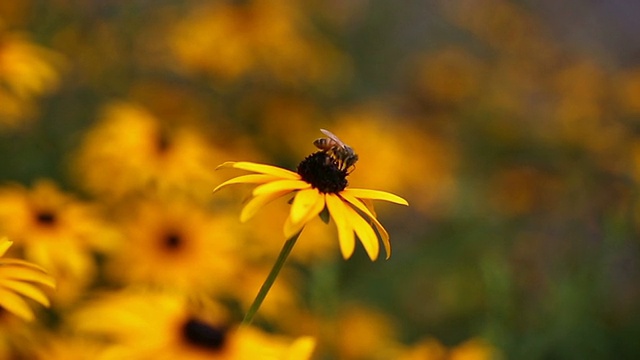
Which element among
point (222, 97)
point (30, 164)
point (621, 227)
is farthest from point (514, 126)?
point (30, 164)

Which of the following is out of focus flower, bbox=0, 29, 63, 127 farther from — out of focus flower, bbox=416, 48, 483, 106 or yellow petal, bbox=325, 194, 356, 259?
out of focus flower, bbox=416, 48, 483, 106

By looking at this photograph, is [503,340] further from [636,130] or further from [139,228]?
[636,130]

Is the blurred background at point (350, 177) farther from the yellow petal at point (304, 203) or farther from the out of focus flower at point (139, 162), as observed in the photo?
the yellow petal at point (304, 203)

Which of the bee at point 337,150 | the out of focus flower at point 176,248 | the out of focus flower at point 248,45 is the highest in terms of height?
the out of focus flower at point 248,45

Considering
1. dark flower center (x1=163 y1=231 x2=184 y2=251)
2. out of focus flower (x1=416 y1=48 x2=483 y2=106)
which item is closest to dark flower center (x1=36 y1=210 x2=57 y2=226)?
dark flower center (x1=163 y1=231 x2=184 y2=251)

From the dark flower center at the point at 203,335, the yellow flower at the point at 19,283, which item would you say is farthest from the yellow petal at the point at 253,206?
the dark flower center at the point at 203,335

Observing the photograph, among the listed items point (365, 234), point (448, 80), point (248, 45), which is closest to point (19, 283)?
point (365, 234)

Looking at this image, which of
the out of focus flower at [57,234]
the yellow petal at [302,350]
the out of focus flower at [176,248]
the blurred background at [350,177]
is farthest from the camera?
the blurred background at [350,177]

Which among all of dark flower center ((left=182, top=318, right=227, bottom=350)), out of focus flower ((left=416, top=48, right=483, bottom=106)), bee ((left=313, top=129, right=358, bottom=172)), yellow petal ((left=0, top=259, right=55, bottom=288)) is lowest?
yellow petal ((left=0, top=259, right=55, bottom=288))
